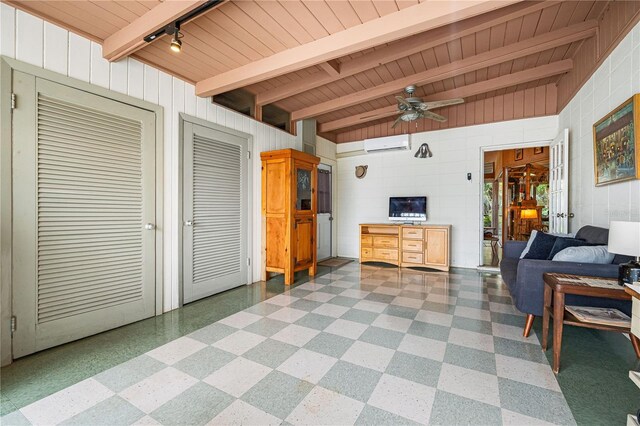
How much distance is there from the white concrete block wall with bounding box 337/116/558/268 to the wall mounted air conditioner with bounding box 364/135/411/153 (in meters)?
0.17

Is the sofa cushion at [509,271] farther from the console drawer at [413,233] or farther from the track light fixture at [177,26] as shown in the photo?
the track light fixture at [177,26]

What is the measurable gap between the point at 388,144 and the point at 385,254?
226cm

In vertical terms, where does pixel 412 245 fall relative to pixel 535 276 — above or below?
below

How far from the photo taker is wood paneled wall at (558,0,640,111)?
2373mm

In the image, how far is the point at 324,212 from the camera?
6.19 m

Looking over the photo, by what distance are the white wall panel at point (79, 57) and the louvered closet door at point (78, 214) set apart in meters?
0.16

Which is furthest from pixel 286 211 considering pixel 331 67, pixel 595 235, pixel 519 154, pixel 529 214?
pixel 529 214

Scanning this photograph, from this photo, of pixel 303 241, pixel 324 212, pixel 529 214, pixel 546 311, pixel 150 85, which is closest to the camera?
pixel 546 311

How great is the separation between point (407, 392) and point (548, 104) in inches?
204

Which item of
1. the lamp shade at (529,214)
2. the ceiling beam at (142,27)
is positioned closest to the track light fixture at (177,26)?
the ceiling beam at (142,27)

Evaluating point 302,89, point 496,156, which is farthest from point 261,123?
point 496,156

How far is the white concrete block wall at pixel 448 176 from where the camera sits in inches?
192

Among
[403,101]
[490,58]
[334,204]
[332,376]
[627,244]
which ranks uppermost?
[490,58]

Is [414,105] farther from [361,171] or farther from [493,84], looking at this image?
[361,171]
